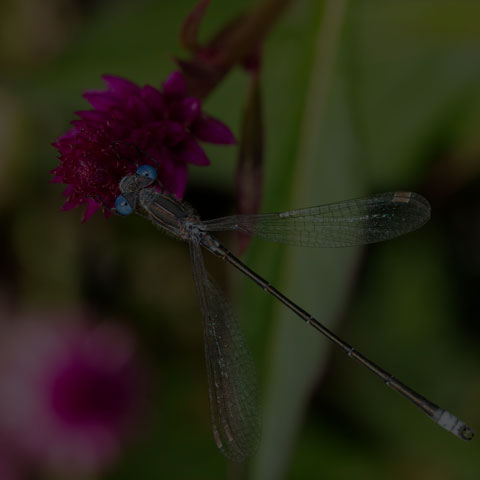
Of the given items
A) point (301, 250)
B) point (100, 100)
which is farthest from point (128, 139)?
point (301, 250)

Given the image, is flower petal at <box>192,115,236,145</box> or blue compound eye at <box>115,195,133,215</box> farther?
blue compound eye at <box>115,195,133,215</box>

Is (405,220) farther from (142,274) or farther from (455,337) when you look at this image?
(142,274)

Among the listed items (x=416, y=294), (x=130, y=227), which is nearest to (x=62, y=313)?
(x=130, y=227)

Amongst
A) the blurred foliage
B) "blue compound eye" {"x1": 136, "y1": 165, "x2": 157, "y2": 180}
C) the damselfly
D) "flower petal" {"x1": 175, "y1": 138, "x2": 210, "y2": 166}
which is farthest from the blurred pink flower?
"flower petal" {"x1": 175, "y1": 138, "x2": 210, "y2": 166}

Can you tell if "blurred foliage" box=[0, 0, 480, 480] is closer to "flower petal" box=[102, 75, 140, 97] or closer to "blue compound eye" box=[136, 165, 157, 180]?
"blue compound eye" box=[136, 165, 157, 180]

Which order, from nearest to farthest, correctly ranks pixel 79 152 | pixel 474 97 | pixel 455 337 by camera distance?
1. pixel 79 152
2. pixel 474 97
3. pixel 455 337

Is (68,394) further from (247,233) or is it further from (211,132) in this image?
(211,132)
